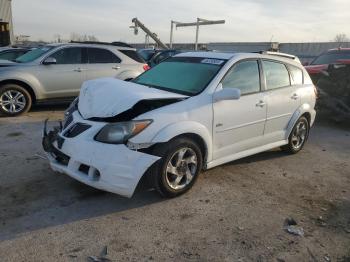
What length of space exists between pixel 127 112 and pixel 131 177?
0.70 metres

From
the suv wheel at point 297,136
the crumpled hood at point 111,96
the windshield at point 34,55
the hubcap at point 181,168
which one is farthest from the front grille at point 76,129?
the windshield at point 34,55

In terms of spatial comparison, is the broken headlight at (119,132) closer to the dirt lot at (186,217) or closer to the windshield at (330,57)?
the dirt lot at (186,217)

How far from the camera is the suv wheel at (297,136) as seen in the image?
20.5 feet

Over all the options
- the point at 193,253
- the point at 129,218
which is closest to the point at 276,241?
the point at 193,253

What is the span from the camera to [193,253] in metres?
3.37

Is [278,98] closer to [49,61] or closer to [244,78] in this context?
[244,78]

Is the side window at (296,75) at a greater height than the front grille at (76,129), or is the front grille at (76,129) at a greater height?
the side window at (296,75)

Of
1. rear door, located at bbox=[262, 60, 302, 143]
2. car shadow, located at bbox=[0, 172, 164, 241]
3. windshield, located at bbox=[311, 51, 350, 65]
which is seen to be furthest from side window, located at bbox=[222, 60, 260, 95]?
windshield, located at bbox=[311, 51, 350, 65]

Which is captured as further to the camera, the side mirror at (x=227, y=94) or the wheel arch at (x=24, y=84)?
the wheel arch at (x=24, y=84)

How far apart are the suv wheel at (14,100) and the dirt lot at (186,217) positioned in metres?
2.95

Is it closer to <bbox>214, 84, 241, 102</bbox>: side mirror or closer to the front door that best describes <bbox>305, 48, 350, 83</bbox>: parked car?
the front door

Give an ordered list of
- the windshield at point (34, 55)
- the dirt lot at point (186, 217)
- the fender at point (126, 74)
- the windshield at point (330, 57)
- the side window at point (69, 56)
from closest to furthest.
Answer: the dirt lot at point (186, 217) → the windshield at point (34, 55) → the side window at point (69, 56) → the fender at point (126, 74) → the windshield at point (330, 57)

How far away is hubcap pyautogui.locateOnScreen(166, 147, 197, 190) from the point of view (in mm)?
4281

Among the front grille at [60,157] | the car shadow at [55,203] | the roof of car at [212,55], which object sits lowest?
the car shadow at [55,203]
